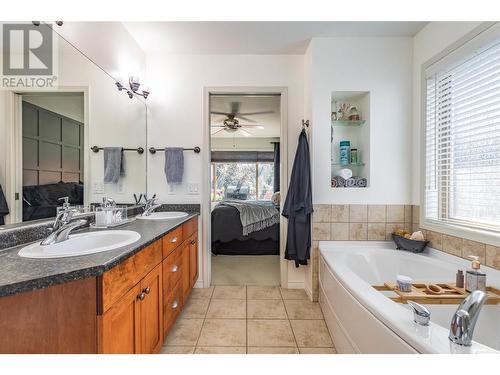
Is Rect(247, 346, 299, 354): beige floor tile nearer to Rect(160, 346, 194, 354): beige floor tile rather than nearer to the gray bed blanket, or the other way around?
Rect(160, 346, 194, 354): beige floor tile

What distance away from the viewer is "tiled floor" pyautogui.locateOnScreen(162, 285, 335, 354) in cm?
158

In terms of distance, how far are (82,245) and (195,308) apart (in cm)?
120

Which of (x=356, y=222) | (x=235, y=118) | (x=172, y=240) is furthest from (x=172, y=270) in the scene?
(x=235, y=118)

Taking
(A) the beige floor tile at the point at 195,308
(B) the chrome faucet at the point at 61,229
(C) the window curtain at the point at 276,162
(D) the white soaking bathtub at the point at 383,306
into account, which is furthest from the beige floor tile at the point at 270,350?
(C) the window curtain at the point at 276,162

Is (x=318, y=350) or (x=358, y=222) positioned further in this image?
(x=358, y=222)

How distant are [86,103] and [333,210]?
Answer: 219cm

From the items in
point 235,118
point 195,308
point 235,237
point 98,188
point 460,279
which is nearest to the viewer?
point 460,279

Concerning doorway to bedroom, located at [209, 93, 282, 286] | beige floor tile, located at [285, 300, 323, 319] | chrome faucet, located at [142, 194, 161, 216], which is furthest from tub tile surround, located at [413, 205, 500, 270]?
chrome faucet, located at [142, 194, 161, 216]

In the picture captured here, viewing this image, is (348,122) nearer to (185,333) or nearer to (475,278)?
(475,278)

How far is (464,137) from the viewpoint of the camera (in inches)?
66.9

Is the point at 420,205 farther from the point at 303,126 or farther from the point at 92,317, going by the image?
the point at 92,317

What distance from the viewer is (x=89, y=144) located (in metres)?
1.61

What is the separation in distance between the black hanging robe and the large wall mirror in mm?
1614
